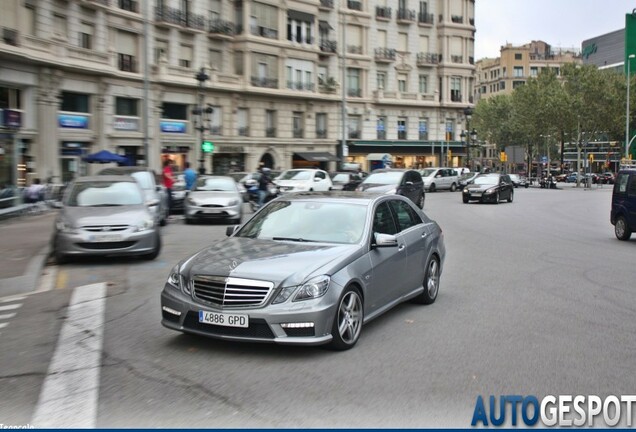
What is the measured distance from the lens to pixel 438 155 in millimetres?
62844

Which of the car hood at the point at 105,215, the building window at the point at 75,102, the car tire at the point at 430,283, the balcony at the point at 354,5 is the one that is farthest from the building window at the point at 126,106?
the car tire at the point at 430,283

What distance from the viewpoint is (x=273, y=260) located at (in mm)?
6305

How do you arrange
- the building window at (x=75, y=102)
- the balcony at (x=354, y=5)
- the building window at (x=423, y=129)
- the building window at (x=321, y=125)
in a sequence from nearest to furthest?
the building window at (x=75, y=102)
the building window at (x=321, y=125)
the balcony at (x=354, y=5)
the building window at (x=423, y=129)

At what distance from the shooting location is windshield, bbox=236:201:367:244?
712cm

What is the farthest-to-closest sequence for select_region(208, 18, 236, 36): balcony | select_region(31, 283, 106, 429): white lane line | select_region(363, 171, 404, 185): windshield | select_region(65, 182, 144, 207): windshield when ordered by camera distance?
1. select_region(208, 18, 236, 36): balcony
2. select_region(363, 171, 404, 185): windshield
3. select_region(65, 182, 144, 207): windshield
4. select_region(31, 283, 106, 429): white lane line

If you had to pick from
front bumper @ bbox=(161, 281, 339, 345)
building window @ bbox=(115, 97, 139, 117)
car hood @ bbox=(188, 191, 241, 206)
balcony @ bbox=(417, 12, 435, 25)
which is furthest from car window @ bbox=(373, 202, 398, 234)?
balcony @ bbox=(417, 12, 435, 25)

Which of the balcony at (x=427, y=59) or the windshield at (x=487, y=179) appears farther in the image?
the balcony at (x=427, y=59)

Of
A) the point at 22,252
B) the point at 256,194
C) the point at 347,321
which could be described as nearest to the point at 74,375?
the point at 347,321

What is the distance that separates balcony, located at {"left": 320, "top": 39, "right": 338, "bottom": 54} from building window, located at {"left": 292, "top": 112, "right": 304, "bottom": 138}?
5.95m

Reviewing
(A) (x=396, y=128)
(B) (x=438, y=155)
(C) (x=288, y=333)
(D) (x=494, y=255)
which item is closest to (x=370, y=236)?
(C) (x=288, y=333)

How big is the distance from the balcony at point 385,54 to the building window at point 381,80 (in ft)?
4.00

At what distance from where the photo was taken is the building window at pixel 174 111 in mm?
40562

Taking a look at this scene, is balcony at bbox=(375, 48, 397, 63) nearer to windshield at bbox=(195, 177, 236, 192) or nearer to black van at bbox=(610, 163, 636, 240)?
windshield at bbox=(195, 177, 236, 192)

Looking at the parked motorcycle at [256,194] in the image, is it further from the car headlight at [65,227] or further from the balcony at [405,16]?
the balcony at [405,16]
